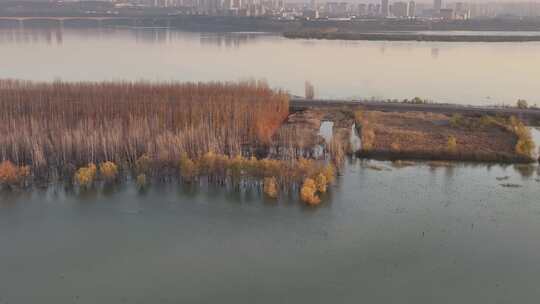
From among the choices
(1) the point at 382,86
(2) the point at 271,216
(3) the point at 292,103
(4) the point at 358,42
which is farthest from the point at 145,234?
(4) the point at 358,42

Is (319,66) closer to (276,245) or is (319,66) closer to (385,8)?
(276,245)

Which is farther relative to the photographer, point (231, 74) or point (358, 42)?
point (358, 42)

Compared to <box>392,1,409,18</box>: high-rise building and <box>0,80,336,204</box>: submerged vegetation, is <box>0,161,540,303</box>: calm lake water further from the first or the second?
<box>392,1,409,18</box>: high-rise building

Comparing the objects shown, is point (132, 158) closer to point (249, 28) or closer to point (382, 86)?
point (382, 86)

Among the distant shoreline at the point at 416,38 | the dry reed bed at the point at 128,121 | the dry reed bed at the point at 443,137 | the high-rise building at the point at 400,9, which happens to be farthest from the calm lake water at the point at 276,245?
the high-rise building at the point at 400,9

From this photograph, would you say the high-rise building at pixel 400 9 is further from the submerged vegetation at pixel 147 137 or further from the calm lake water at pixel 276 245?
the calm lake water at pixel 276 245
